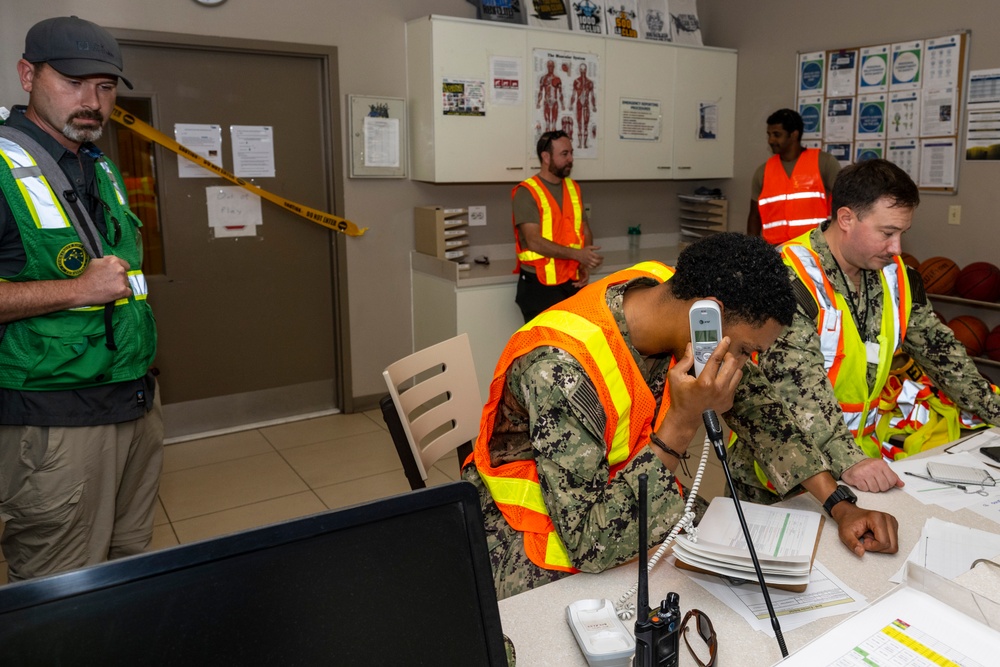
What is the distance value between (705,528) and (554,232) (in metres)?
3.10

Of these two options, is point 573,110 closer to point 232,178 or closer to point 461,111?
point 461,111

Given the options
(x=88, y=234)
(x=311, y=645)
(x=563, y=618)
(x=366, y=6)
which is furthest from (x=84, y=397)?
(x=366, y=6)

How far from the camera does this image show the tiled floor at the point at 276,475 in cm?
Answer: 336

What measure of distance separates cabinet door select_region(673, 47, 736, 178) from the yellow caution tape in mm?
2402

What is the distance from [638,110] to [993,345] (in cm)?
256

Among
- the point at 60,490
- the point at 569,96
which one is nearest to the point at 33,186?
the point at 60,490

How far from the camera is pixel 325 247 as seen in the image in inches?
182

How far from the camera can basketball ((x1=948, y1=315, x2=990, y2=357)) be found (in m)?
4.14

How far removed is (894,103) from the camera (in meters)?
4.66

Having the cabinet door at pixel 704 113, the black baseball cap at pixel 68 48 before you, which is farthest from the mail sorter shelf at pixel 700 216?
the black baseball cap at pixel 68 48

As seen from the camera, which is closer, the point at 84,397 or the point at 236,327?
the point at 84,397

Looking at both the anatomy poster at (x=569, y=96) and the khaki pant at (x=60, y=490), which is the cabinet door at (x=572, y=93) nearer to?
the anatomy poster at (x=569, y=96)

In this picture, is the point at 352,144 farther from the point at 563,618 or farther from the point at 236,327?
the point at 563,618

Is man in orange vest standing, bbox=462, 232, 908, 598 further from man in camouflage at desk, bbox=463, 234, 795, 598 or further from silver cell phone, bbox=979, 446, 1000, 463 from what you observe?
silver cell phone, bbox=979, 446, 1000, 463
